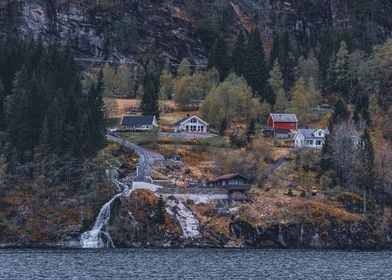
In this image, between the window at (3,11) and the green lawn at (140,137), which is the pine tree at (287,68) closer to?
the green lawn at (140,137)

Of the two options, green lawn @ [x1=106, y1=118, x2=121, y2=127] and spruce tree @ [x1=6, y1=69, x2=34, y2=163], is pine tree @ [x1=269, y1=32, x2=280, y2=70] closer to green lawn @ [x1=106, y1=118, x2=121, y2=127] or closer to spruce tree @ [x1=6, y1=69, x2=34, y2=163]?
green lawn @ [x1=106, y1=118, x2=121, y2=127]

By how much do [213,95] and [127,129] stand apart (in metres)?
16.5

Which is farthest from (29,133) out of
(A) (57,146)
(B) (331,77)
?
(B) (331,77)

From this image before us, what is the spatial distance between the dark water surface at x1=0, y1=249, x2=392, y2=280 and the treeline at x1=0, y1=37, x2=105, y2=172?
74.2 ft

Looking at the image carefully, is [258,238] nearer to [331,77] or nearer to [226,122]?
[226,122]

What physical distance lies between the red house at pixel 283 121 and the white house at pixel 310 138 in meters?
7.12

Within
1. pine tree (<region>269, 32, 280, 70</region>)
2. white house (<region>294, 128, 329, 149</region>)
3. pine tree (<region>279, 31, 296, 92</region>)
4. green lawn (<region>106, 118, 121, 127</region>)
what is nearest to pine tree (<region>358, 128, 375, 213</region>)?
white house (<region>294, 128, 329, 149</region>)

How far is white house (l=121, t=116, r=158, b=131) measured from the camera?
13938 centimetres

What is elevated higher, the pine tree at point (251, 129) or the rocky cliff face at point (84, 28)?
the rocky cliff face at point (84, 28)

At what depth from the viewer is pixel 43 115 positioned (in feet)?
384

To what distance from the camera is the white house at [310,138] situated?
136 metres

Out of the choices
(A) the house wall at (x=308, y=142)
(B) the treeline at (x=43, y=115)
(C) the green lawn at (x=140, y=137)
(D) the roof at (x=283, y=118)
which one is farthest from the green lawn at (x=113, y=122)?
(A) the house wall at (x=308, y=142)

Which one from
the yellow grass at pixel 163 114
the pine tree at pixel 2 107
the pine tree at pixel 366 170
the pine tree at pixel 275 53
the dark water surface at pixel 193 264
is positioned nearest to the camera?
the dark water surface at pixel 193 264

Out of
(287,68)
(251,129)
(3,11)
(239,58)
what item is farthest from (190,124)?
(3,11)
